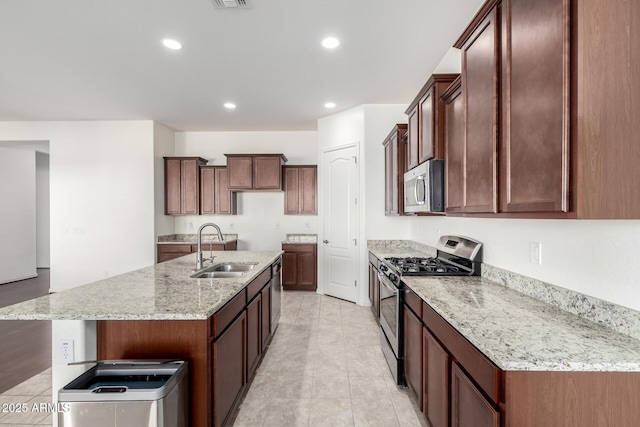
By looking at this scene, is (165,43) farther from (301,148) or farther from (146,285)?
(301,148)

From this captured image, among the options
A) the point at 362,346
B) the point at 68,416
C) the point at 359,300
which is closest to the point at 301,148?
the point at 359,300

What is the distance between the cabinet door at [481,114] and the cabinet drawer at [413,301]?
2.10 feet

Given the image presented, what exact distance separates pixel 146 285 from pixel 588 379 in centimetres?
229

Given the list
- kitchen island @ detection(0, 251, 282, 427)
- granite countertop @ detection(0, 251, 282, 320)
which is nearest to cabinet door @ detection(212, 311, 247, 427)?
kitchen island @ detection(0, 251, 282, 427)

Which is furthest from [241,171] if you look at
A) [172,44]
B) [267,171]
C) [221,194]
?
[172,44]

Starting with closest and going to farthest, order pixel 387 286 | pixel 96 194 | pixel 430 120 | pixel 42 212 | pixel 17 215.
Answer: pixel 430 120, pixel 387 286, pixel 96 194, pixel 17 215, pixel 42 212

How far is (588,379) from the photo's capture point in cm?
98

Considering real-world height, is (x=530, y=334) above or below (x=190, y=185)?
below

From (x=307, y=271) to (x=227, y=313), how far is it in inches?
140

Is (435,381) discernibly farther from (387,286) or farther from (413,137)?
(413,137)

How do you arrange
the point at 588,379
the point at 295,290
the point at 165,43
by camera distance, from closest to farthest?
the point at 588,379
the point at 165,43
the point at 295,290

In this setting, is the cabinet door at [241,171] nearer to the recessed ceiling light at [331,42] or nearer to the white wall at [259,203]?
the white wall at [259,203]

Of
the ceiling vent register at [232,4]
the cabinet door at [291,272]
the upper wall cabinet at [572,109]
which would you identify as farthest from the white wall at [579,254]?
the cabinet door at [291,272]

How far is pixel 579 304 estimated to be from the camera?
139 centimetres
